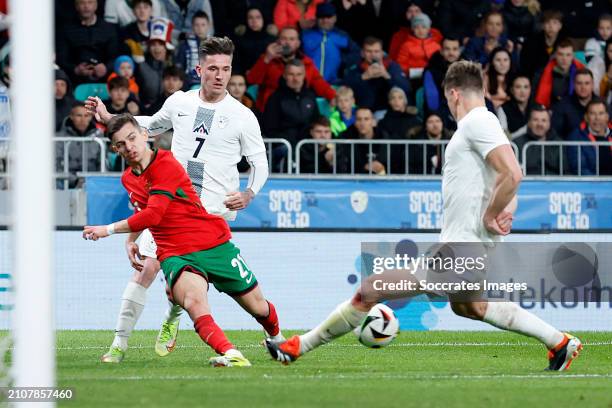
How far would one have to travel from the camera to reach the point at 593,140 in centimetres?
1745

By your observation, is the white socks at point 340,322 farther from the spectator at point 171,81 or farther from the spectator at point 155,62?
the spectator at point 155,62

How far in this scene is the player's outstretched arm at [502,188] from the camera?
28.1ft

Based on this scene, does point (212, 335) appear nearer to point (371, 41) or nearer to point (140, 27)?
point (140, 27)

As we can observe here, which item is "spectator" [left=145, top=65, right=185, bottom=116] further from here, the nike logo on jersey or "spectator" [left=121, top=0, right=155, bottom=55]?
the nike logo on jersey

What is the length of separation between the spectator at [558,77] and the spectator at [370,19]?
7.48 feet

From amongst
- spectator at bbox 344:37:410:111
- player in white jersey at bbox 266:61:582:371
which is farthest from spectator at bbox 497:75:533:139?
player in white jersey at bbox 266:61:582:371


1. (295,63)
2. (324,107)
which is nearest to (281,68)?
(295,63)

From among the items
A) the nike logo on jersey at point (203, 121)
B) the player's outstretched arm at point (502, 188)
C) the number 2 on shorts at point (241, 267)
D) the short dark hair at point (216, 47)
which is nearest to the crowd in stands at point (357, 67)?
the nike logo on jersey at point (203, 121)

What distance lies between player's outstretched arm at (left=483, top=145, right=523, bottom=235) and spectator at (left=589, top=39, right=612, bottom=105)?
1043cm

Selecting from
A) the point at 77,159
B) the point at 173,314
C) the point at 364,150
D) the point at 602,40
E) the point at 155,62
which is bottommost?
the point at 173,314

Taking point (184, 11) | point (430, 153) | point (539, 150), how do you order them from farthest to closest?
point (184, 11)
point (430, 153)
point (539, 150)

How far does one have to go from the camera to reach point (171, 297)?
978 centimetres

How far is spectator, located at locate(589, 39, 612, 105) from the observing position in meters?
18.8

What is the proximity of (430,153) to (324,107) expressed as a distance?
6.09 feet
